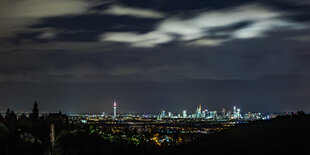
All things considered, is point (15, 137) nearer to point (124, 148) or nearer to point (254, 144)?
point (124, 148)

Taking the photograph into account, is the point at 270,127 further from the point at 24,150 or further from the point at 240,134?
the point at 24,150

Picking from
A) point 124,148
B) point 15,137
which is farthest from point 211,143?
point 15,137

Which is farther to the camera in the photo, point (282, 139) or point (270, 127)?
point (270, 127)

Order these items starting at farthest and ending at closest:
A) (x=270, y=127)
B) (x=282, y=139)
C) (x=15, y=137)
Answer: (x=15, y=137) < (x=270, y=127) < (x=282, y=139)

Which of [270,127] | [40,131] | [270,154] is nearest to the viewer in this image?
[270,154]

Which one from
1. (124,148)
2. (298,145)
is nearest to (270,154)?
(298,145)

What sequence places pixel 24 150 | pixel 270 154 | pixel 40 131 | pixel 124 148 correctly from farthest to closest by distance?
pixel 40 131
pixel 24 150
pixel 124 148
pixel 270 154

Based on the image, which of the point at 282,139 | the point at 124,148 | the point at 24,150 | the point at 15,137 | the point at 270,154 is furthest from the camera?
the point at 15,137

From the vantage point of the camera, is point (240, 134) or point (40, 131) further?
point (40, 131)
